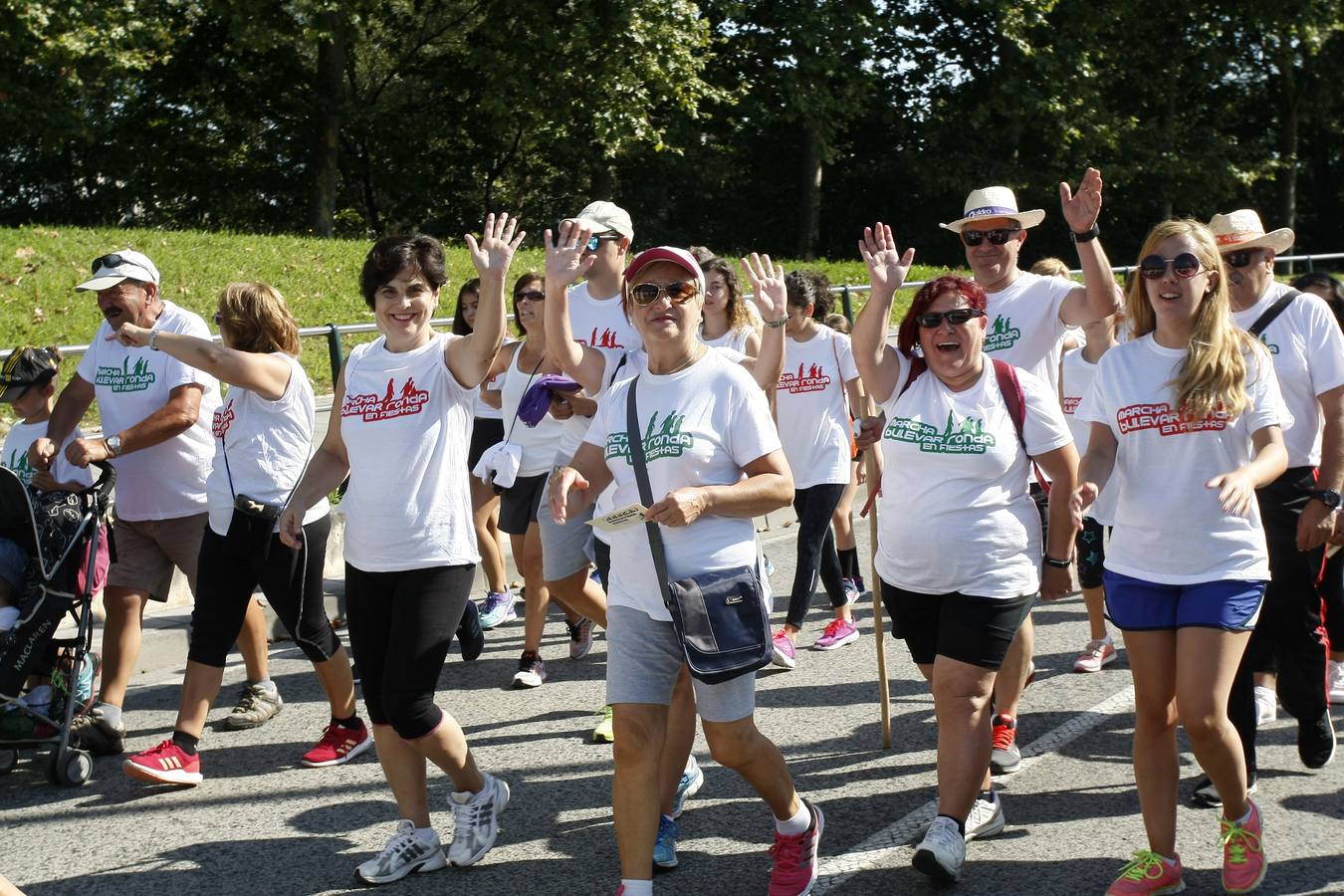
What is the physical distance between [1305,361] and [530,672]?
369 cm

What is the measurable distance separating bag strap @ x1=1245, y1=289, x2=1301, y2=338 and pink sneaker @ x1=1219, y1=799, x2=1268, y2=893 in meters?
1.85

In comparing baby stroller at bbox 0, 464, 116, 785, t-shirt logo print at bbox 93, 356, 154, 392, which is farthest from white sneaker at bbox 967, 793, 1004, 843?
t-shirt logo print at bbox 93, 356, 154, 392

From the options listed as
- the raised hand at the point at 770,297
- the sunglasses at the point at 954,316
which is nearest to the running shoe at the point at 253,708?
the raised hand at the point at 770,297

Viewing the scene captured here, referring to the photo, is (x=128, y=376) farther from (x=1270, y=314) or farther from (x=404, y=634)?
(x=1270, y=314)

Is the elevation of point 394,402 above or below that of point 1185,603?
above

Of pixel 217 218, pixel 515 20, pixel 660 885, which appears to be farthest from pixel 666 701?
pixel 217 218

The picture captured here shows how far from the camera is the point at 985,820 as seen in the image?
4.63m

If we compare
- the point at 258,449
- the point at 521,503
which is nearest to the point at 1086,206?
the point at 521,503

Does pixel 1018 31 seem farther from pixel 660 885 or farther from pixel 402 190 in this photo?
pixel 660 885

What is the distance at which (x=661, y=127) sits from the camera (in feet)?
102

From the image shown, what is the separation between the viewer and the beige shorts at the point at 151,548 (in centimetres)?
619

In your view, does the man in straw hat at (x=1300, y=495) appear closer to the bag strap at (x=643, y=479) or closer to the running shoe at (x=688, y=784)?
the running shoe at (x=688, y=784)

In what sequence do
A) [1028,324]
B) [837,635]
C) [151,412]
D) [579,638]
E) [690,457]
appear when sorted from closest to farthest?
[690,457], [1028,324], [151,412], [579,638], [837,635]

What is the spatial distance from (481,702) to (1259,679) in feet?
11.2
